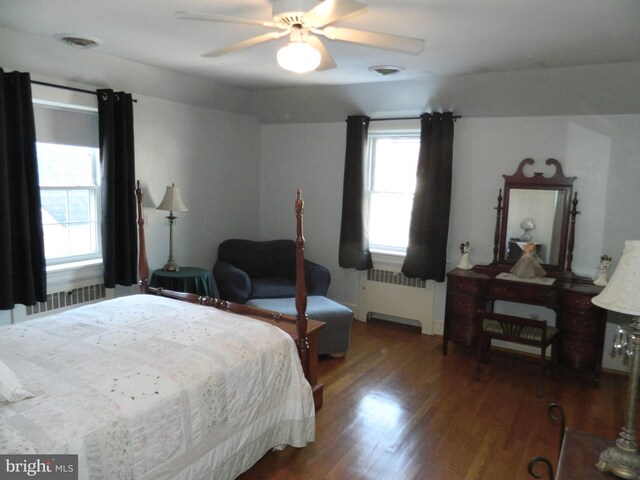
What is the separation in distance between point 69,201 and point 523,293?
3762 millimetres

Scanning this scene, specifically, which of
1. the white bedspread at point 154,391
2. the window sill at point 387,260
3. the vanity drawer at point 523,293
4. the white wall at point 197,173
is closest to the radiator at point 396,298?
the window sill at point 387,260

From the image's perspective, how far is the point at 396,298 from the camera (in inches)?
194

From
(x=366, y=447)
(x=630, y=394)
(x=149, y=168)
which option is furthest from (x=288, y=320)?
(x=149, y=168)

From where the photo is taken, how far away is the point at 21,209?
318 centimetres

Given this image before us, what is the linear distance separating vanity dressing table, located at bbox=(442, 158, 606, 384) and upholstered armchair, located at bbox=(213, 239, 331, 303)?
1.30 m

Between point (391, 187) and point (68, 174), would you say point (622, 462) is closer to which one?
point (391, 187)

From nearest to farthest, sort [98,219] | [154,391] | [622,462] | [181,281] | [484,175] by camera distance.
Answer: [622,462] < [154,391] < [98,219] < [181,281] < [484,175]

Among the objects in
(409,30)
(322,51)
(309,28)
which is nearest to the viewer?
(309,28)

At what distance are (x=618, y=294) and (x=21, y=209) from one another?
3.44 m

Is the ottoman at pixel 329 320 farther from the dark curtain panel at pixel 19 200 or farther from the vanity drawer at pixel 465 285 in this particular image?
the dark curtain panel at pixel 19 200

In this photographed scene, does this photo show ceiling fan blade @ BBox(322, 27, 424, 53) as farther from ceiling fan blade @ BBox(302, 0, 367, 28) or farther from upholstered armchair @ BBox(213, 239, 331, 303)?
upholstered armchair @ BBox(213, 239, 331, 303)

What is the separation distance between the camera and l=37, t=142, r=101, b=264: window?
143 inches

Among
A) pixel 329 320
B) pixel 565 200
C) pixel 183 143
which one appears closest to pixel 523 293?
pixel 565 200

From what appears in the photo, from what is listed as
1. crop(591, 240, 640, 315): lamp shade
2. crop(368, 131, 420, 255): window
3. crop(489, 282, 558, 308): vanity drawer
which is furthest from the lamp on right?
crop(368, 131, 420, 255): window
